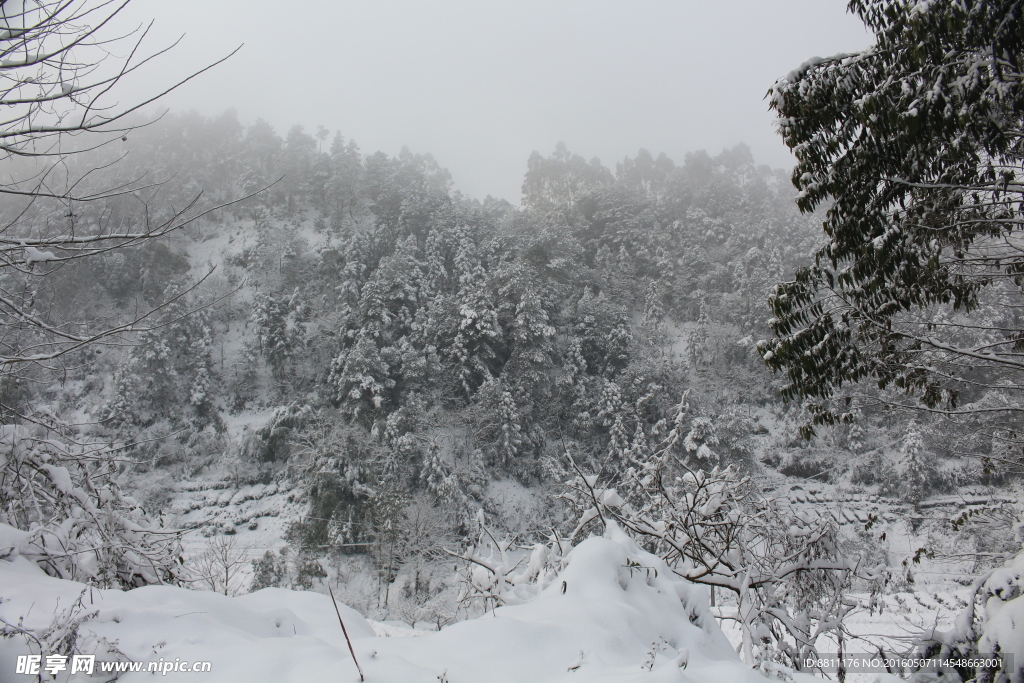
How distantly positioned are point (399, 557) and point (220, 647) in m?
16.3

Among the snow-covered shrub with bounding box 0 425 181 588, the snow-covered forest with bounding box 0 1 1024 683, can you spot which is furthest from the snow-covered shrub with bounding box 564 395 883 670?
the snow-covered shrub with bounding box 0 425 181 588

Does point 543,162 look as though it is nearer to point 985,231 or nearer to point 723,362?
point 723,362

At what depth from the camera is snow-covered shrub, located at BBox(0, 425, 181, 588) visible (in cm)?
301

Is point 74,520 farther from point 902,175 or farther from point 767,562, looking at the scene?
point 902,175

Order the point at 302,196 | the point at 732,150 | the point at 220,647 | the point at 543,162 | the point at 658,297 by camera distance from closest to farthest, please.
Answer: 1. the point at 220,647
2. the point at 658,297
3. the point at 302,196
4. the point at 543,162
5. the point at 732,150

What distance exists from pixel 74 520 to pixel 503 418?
17614mm

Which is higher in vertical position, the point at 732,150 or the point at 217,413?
the point at 732,150

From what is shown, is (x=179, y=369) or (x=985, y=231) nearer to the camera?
(x=985, y=231)

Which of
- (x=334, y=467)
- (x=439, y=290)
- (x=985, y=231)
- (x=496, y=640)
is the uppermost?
(x=439, y=290)

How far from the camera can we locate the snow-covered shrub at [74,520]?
3.01 metres

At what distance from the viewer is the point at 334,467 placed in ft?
58.1

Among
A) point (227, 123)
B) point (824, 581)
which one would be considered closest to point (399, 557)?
point (824, 581)

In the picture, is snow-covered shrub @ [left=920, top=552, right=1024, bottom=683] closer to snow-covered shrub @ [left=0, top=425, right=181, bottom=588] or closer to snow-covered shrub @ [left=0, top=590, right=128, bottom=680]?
snow-covered shrub @ [left=0, top=590, right=128, bottom=680]

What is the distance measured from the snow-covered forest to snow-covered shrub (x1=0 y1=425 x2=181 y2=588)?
0.09 feet
